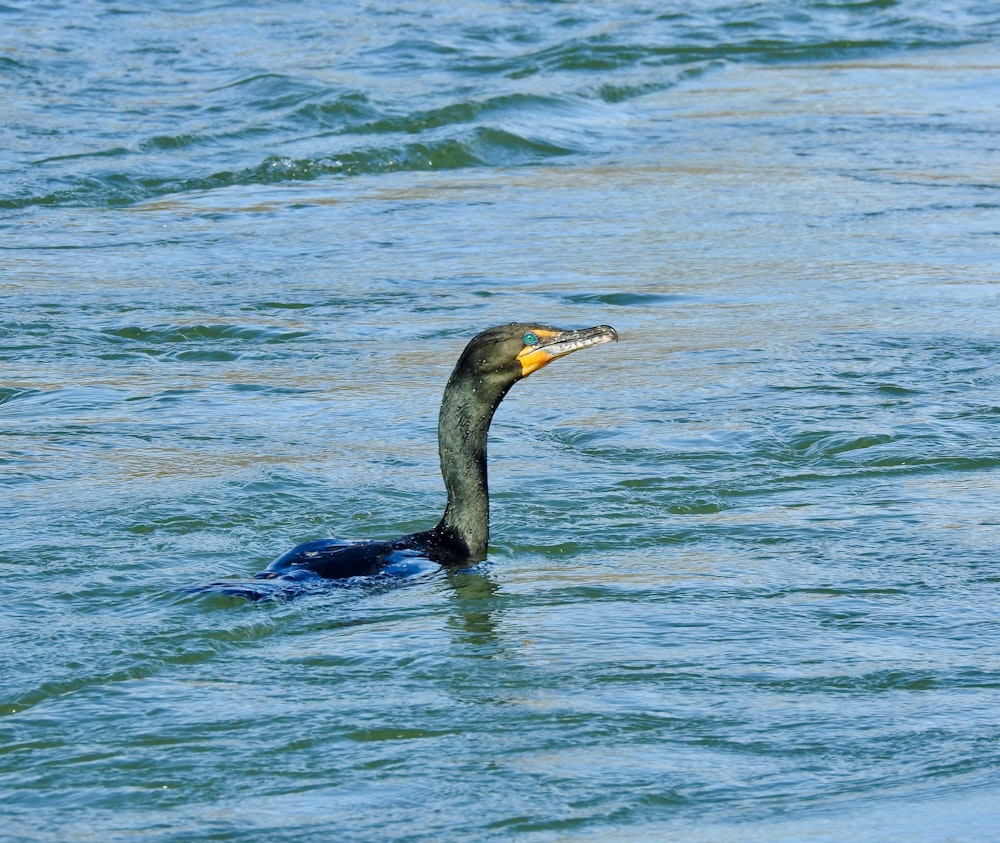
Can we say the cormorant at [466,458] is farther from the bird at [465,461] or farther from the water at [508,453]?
the water at [508,453]

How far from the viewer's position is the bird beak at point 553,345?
22.5ft

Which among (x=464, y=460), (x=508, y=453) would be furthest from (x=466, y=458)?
(x=508, y=453)

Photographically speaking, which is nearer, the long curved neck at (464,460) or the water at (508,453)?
the water at (508,453)

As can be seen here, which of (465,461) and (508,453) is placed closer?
(465,461)

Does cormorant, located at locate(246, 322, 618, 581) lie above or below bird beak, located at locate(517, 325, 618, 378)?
below

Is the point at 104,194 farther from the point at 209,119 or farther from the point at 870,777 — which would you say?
the point at 870,777

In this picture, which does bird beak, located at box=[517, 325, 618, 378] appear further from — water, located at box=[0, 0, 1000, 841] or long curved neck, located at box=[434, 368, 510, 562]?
water, located at box=[0, 0, 1000, 841]

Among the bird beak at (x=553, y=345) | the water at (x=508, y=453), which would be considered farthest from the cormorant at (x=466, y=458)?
the water at (x=508, y=453)

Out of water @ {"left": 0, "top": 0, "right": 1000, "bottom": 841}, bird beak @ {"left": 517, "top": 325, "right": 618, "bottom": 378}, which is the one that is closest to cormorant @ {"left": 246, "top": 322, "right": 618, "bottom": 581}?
bird beak @ {"left": 517, "top": 325, "right": 618, "bottom": 378}

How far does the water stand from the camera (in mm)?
5309

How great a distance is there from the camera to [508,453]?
8820 mm

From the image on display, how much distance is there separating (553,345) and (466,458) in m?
0.56

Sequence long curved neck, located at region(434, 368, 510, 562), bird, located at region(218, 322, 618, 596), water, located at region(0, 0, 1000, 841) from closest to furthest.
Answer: water, located at region(0, 0, 1000, 841), bird, located at region(218, 322, 618, 596), long curved neck, located at region(434, 368, 510, 562)

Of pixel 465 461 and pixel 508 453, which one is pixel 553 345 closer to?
pixel 465 461
